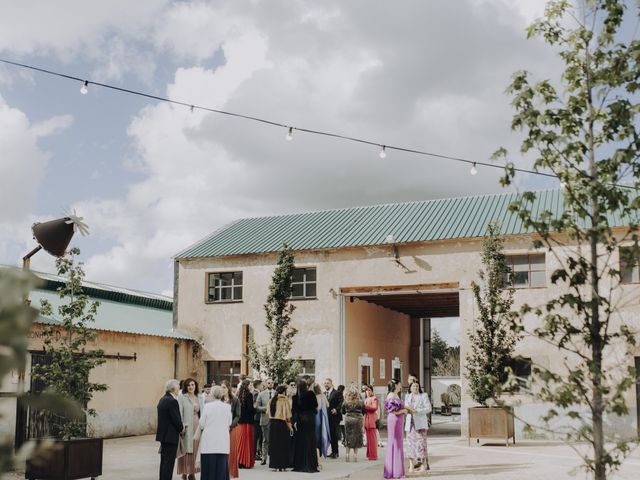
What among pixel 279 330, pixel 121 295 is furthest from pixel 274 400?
pixel 121 295

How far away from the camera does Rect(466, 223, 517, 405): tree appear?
19.2m

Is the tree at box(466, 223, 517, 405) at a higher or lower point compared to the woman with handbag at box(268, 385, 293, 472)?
higher

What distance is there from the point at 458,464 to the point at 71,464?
7.79 metres

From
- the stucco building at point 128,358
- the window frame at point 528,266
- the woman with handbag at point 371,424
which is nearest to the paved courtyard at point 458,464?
the woman with handbag at point 371,424

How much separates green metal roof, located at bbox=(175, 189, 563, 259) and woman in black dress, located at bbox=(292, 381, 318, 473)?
955 centimetres

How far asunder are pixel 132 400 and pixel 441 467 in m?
11.3

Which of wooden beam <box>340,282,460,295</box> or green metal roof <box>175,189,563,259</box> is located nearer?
wooden beam <box>340,282,460,295</box>

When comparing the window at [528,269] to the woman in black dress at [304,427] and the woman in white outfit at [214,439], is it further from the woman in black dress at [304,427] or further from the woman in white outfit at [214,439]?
the woman in white outfit at [214,439]

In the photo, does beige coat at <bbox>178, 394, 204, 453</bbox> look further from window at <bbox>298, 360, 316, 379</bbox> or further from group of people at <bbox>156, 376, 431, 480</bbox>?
window at <bbox>298, 360, 316, 379</bbox>

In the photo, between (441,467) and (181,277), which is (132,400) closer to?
(181,277)

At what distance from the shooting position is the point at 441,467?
14.6 metres

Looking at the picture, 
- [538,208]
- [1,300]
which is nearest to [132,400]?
[538,208]

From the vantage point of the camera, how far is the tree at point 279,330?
21.2m

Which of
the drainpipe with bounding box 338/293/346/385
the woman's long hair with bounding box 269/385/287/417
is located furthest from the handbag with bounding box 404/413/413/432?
the drainpipe with bounding box 338/293/346/385
